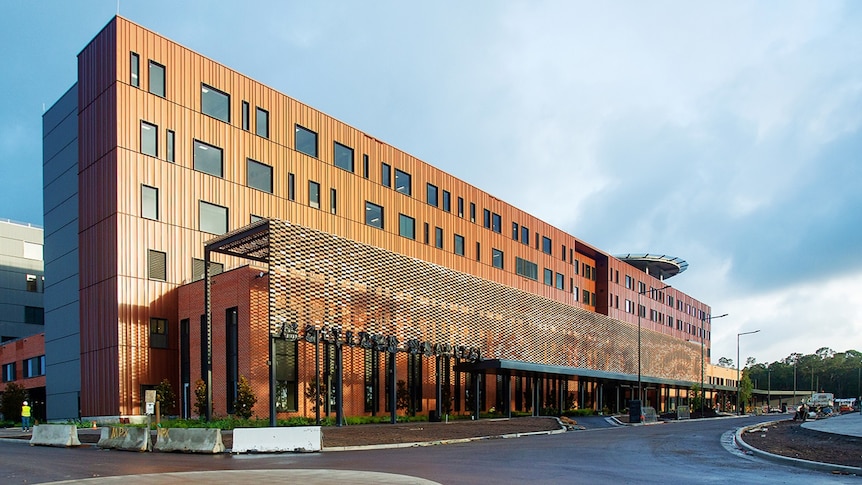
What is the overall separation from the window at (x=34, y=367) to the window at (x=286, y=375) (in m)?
27.4

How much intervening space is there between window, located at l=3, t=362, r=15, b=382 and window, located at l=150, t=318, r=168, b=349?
2717 centimetres

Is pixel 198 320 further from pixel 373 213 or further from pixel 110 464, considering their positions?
pixel 110 464

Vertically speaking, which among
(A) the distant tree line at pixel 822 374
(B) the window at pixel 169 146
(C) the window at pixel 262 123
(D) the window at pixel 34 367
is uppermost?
(C) the window at pixel 262 123

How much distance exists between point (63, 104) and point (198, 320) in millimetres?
19250

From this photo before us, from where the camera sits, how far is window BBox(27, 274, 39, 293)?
73.4 m

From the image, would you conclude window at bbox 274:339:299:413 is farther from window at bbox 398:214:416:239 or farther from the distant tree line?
the distant tree line

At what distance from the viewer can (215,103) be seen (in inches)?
1822

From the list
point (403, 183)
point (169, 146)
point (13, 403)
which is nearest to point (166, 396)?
point (169, 146)

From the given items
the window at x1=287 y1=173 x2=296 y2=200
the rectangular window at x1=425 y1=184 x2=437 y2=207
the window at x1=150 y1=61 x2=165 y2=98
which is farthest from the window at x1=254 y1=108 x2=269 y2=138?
the rectangular window at x1=425 y1=184 x2=437 y2=207

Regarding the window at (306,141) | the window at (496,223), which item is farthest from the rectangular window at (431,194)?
the window at (306,141)

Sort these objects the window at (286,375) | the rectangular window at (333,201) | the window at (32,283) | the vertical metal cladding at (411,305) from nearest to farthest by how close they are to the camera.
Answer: the vertical metal cladding at (411,305) → the window at (286,375) → the rectangular window at (333,201) → the window at (32,283)

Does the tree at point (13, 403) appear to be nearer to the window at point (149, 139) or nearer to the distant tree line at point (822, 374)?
the window at point (149, 139)

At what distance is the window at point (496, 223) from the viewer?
70500 mm

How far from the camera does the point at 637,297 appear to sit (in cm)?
10250
